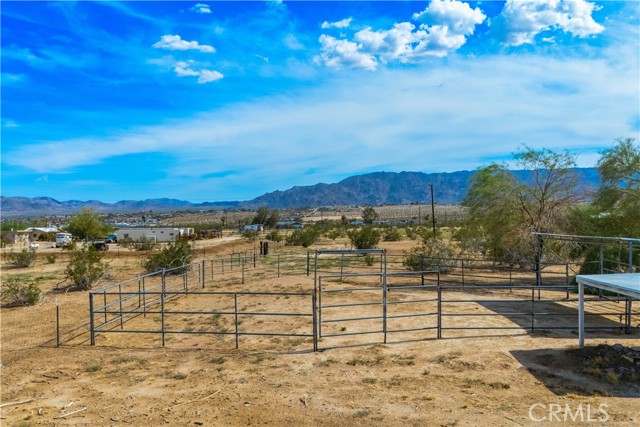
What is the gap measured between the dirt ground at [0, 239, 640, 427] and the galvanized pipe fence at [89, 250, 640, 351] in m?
0.47

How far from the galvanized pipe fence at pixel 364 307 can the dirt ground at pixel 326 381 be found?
0.47 metres

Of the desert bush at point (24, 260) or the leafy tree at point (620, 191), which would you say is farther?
the desert bush at point (24, 260)

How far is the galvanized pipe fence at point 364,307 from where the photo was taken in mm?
11156

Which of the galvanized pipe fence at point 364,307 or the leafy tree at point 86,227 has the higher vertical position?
the leafy tree at point 86,227

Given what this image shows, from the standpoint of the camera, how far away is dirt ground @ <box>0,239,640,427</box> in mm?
7066

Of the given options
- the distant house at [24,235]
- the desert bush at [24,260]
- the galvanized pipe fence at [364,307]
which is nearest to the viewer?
the galvanized pipe fence at [364,307]

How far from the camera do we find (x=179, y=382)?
28.3 ft

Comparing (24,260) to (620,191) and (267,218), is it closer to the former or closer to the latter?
(620,191)

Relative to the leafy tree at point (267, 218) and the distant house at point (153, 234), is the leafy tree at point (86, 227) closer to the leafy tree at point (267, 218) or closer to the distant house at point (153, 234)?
the distant house at point (153, 234)

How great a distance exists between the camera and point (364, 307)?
597 inches

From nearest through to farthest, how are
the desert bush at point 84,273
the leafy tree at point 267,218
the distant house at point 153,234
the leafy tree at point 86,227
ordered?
the desert bush at point 84,273
the distant house at point 153,234
the leafy tree at point 86,227
the leafy tree at point 267,218

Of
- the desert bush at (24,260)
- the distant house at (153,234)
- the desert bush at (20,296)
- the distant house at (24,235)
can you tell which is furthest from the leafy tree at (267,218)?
the desert bush at (20,296)

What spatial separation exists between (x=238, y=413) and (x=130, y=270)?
2319 centimetres


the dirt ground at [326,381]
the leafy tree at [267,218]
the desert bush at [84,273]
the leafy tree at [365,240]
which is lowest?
the dirt ground at [326,381]
